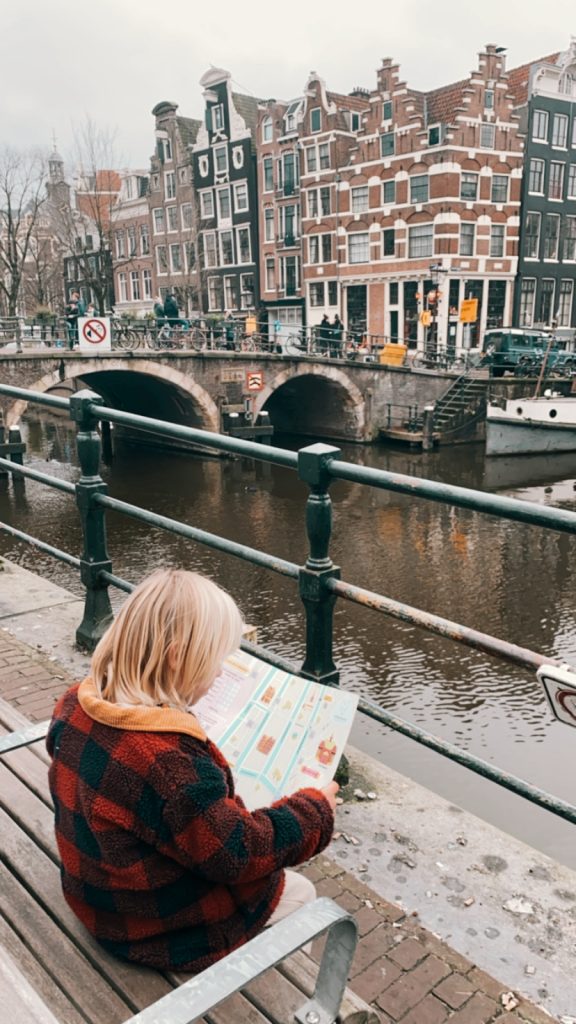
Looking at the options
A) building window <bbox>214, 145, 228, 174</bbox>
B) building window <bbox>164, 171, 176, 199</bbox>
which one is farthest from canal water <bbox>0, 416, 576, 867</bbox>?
building window <bbox>164, 171, 176, 199</bbox>

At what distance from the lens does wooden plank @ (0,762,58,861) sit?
5.61 feet

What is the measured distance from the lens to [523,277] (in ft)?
99.3

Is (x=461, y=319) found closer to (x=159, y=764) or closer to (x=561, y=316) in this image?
(x=561, y=316)

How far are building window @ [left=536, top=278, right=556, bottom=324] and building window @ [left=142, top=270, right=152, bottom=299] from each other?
19.3 metres

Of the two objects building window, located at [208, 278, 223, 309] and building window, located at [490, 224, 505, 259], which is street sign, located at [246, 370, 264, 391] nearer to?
building window, located at [490, 224, 505, 259]

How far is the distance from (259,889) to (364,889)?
0.85 metres

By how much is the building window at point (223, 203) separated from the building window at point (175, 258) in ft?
9.16

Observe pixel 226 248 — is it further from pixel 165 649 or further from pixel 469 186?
pixel 165 649

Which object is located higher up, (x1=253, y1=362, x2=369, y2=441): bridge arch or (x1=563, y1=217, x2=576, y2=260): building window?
(x1=563, y1=217, x2=576, y2=260): building window

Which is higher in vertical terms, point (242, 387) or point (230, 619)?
point (230, 619)

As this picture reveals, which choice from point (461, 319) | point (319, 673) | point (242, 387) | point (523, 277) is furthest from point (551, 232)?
point (319, 673)

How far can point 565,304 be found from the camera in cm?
3216

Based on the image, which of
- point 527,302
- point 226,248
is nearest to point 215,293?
point 226,248

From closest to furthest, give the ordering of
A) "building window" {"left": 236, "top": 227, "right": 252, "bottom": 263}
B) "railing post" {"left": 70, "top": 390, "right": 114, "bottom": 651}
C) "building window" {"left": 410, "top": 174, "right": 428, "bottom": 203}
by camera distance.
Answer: "railing post" {"left": 70, "top": 390, "right": 114, "bottom": 651}, "building window" {"left": 410, "top": 174, "right": 428, "bottom": 203}, "building window" {"left": 236, "top": 227, "right": 252, "bottom": 263}
